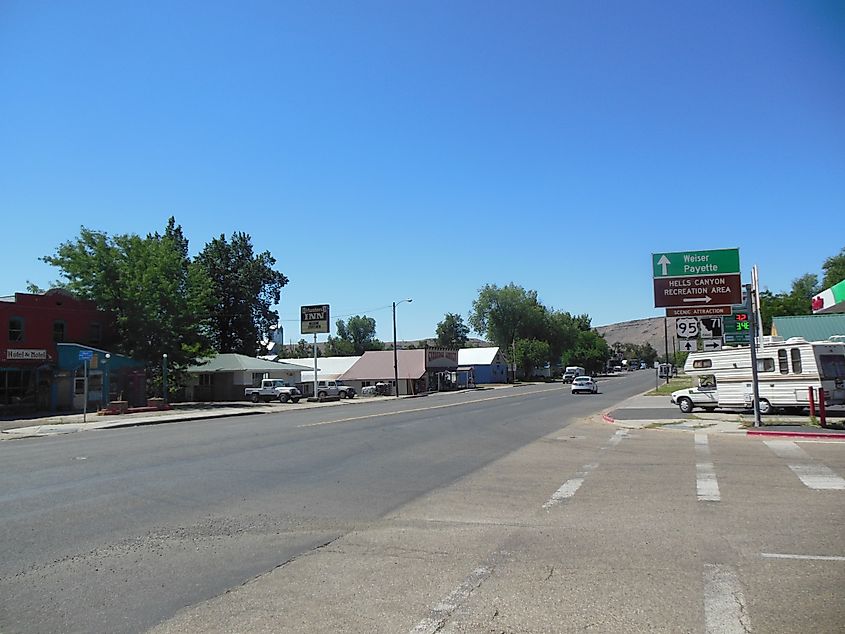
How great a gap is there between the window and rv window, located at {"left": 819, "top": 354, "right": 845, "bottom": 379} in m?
41.6

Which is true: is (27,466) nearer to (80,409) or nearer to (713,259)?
(713,259)

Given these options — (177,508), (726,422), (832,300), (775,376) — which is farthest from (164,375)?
(832,300)

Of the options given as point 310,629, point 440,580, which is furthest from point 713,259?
point 310,629

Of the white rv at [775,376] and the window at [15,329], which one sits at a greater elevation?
the window at [15,329]

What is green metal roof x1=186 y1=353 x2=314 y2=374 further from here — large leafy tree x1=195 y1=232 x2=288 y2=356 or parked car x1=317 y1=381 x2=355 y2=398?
large leafy tree x1=195 y1=232 x2=288 y2=356

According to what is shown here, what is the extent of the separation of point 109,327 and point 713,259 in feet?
135

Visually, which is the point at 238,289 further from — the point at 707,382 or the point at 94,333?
the point at 707,382

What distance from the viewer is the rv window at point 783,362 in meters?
25.5

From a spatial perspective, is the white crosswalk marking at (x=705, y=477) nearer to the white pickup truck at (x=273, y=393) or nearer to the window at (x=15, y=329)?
the window at (x=15, y=329)

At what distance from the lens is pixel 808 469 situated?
13.1 m

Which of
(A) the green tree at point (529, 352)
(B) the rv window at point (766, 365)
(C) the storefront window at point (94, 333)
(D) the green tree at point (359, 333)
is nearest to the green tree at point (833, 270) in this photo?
(A) the green tree at point (529, 352)

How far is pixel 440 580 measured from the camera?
645 centimetres

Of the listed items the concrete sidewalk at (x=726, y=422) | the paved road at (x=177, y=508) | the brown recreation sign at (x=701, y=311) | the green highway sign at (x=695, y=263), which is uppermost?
the green highway sign at (x=695, y=263)

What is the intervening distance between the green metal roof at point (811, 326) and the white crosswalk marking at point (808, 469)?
35.6 m
